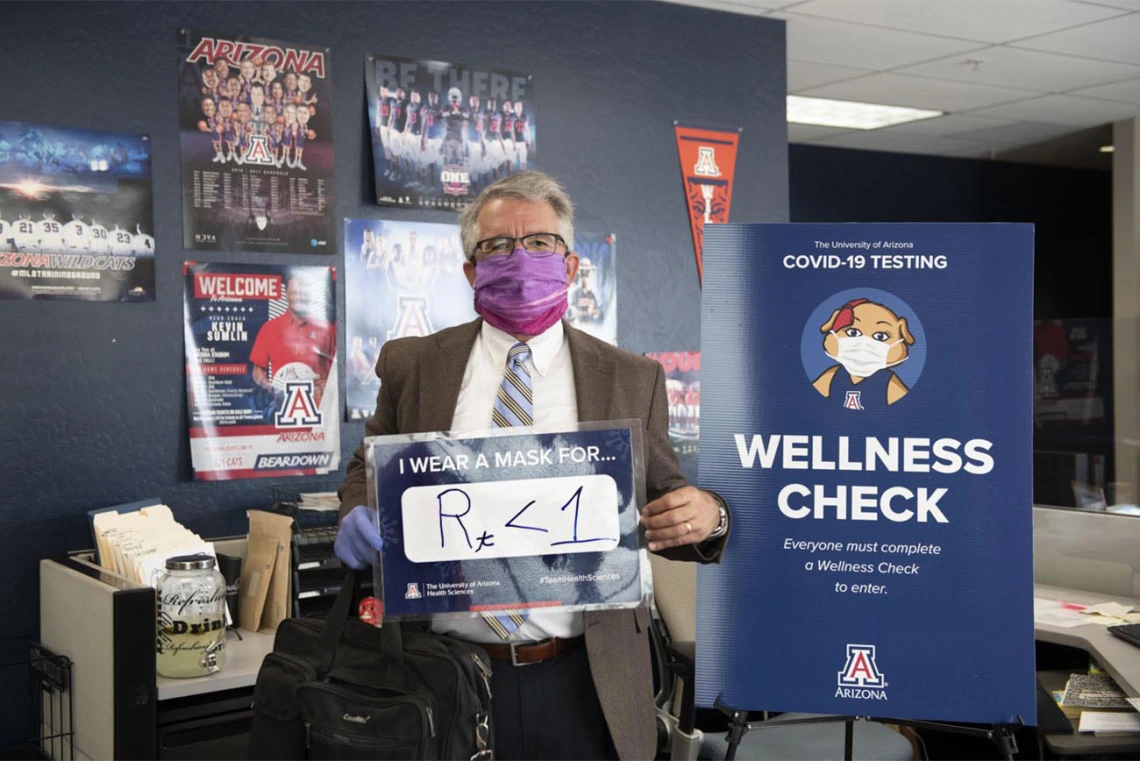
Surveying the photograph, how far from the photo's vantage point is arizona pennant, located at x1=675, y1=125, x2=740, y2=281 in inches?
187

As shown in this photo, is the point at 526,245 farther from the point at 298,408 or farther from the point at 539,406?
the point at 298,408

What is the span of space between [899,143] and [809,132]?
0.83 meters

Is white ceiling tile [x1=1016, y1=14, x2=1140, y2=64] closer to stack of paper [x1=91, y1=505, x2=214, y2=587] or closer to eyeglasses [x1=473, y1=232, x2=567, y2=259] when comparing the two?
eyeglasses [x1=473, y1=232, x2=567, y2=259]

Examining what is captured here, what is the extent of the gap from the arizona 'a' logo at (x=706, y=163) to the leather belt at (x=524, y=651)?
324cm

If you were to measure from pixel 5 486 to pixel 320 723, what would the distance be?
198 cm

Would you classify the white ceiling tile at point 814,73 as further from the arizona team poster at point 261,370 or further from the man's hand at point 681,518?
the man's hand at point 681,518

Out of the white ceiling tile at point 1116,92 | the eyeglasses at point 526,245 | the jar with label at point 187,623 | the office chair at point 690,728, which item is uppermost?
the white ceiling tile at point 1116,92

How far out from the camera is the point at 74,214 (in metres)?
3.36

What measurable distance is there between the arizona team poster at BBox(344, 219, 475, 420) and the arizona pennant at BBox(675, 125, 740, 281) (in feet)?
3.70

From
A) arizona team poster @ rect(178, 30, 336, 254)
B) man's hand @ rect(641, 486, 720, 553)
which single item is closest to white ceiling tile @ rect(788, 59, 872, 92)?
arizona team poster @ rect(178, 30, 336, 254)

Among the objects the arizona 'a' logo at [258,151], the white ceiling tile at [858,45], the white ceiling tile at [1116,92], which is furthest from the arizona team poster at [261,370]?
the white ceiling tile at [1116,92]

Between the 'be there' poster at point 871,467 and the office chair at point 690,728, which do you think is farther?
the office chair at point 690,728

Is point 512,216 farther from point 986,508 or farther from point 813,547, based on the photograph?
point 986,508

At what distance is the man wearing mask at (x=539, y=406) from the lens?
1848 mm
